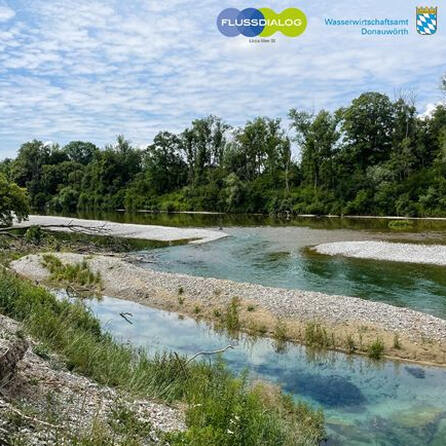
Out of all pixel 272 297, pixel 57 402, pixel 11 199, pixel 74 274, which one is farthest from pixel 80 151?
pixel 57 402

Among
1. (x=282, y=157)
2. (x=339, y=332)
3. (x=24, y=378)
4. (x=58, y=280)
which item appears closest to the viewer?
(x=24, y=378)

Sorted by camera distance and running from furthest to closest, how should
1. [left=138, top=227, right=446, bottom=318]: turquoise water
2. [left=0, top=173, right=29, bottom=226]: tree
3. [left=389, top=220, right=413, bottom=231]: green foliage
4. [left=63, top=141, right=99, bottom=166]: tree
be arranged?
[left=63, top=141, right=99, bottom=166]: tree, [left=389, top=220, right=413, bottom=231]: green foliage, [left=0, top=173, right=29, bottom=226]: tree, [left=138, top=227, right=446, bottom=318]: turquoise water

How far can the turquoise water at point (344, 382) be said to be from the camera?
11.1m

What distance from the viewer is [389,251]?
121 feet

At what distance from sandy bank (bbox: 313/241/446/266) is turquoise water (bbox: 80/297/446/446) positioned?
64.8 ft

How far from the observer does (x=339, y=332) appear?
1742cm

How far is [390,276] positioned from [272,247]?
600 inches

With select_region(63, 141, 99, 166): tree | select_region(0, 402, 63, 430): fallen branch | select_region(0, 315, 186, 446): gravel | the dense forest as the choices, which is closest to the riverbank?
select_region(0, 315, 186, 446): gravel

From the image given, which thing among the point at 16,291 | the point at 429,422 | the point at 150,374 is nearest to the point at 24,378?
the point at 150,374

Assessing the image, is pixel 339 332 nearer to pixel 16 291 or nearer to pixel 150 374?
pixel 150 374

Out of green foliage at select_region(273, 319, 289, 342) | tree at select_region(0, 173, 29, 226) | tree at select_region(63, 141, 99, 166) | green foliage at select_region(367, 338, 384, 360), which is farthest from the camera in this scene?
tree at select_region(63, 141, 99, 166)

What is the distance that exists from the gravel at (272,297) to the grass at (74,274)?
1.60ft

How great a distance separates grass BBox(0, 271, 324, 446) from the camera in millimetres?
7934

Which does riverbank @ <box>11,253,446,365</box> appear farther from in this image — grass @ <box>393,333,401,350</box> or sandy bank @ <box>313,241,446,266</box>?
sandy bank @ <box>313,241,446,266</box>
